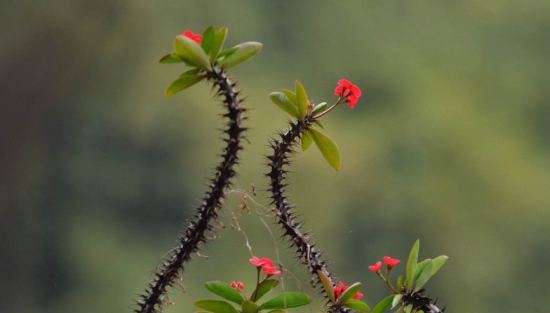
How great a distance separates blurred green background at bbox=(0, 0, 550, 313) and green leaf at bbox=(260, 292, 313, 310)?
1.03 metres

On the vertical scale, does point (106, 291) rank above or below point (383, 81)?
below

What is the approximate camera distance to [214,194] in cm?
57

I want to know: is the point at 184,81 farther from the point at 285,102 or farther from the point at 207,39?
the point at 285,102

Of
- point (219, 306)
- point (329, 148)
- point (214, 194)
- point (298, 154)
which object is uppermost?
point (298, 154)

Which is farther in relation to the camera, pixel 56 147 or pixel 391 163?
pixel 391 163

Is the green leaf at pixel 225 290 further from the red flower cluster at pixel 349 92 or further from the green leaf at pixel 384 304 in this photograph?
the red flower cluster at pixel 349 92

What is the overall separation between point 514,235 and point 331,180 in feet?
2.32

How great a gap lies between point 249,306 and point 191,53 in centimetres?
30

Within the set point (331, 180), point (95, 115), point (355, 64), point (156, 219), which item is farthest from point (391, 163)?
point (95, 115)

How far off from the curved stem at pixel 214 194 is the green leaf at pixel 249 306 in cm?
9

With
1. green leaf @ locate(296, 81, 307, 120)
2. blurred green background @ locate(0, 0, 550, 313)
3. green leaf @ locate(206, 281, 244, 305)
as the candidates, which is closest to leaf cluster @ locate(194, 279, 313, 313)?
green leaf @ locate(206, 281, 244, 305)

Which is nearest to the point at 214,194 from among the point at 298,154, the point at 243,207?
the point at 243,207

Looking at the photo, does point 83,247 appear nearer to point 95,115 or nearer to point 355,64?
point 95,115

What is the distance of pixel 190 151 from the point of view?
1.78 metres
